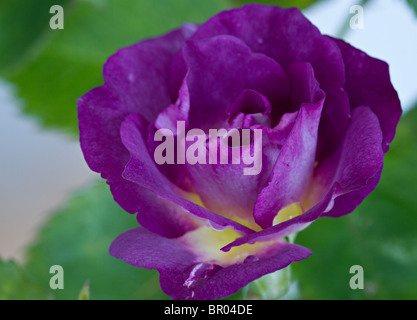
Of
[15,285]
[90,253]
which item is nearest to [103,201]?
[90,253]

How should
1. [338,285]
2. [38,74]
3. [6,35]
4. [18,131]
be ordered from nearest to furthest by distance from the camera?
[338,285] → [6,35] → [38,74] → [18,131]

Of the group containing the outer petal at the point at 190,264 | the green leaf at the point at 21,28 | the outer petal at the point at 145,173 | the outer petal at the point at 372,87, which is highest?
the green leaf at the point at 21,28

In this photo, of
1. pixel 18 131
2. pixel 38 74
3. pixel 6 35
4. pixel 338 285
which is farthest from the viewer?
pixel 18 131

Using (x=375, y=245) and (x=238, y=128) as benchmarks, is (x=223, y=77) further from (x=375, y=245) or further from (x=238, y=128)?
(x=375, y=245)

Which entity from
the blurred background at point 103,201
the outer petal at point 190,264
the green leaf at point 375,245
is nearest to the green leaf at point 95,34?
the blurred background at point 103,201

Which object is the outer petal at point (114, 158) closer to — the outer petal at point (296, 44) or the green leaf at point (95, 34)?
the outer petal at point (296, 44)

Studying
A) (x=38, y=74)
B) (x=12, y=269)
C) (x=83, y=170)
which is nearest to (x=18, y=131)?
(x=83, y=170)
